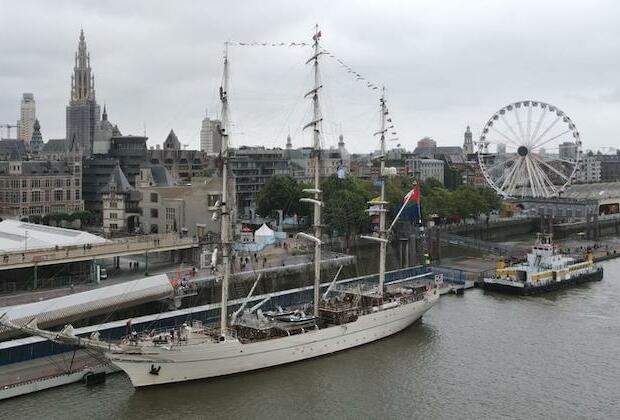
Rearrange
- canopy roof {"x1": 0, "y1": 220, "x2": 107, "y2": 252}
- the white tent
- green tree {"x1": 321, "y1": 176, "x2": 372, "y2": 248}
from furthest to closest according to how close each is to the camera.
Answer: green tree {"x1": 321, "y1": 176, "x2": 372, "y2": 248} → the white tent → canopy roof {"x1": 0, "y1": 220, "x2": 107, "y2": 252}

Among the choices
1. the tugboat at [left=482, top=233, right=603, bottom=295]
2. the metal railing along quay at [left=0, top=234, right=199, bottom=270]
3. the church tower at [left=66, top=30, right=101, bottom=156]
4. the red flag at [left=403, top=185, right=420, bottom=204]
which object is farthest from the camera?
the church tower at [left=66, top=30, right=101, bottom=156]

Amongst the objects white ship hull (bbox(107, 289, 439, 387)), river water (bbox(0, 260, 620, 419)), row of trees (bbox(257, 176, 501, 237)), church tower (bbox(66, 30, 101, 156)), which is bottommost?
river water (bbox(0, 260, 620, 419))

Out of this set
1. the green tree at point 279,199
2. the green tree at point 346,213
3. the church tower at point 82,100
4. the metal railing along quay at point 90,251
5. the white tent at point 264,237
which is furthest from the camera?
the church tower at point 82,100

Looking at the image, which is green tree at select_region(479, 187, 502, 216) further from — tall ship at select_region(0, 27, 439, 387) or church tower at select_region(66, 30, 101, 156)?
church tower at select_region(66, 30, 101, 156)

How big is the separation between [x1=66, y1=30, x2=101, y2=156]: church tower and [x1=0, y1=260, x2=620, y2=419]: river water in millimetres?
149093

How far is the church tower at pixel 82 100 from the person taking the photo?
7042 inches

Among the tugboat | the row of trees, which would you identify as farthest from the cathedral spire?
the tugboat

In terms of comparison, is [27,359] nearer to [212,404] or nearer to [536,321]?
[212,404]

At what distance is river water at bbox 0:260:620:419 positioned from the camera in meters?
32.3

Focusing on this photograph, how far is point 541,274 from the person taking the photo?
200ft

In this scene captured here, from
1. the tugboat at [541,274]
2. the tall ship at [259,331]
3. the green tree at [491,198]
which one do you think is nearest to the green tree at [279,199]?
the green tree at [491,198]

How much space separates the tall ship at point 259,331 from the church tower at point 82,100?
144m

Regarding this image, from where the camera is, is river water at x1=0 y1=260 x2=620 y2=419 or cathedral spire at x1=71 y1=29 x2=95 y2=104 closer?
river water at x1=0 y1=260 x2=620 y2=419

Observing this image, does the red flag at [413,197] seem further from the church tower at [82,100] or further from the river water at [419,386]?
the church tower at [82,100]
